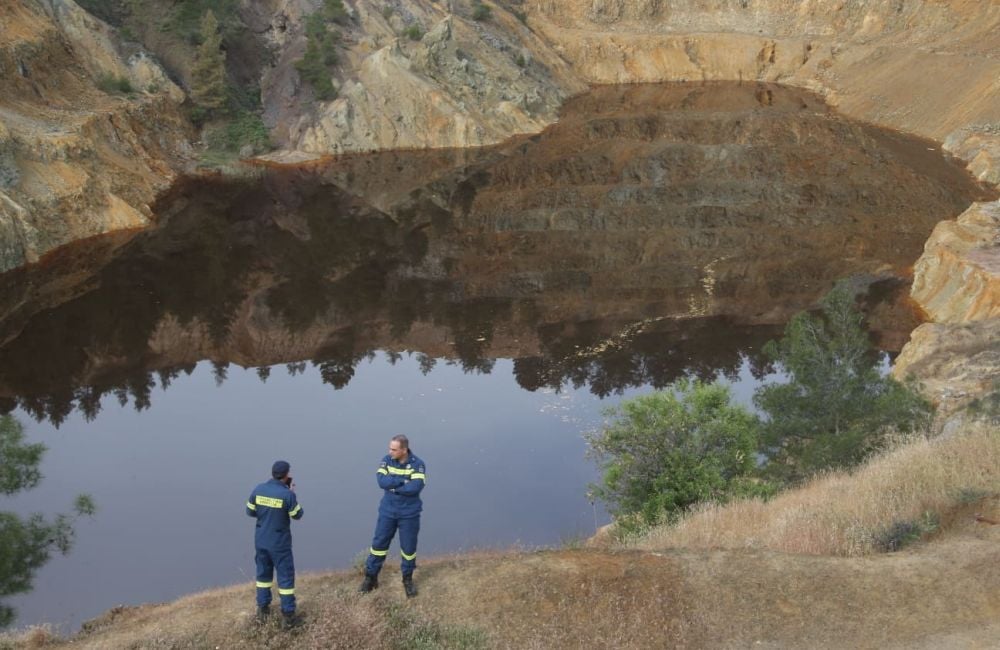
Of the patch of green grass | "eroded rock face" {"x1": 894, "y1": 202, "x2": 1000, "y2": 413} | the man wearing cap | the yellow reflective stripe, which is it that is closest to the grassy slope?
the patch of green grass

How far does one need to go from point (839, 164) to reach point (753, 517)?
156ft

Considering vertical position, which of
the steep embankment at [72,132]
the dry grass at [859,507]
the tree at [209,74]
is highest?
the tree at [209,74]

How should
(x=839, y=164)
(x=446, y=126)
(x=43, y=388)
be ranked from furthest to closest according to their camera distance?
1. (x=446, y=126)
2. (x=839, y=164)
3. (x=43, y=388)

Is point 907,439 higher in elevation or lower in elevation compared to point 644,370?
lower

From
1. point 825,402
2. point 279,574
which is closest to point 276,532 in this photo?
point 279,574

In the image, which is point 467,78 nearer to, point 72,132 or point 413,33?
point 413,33

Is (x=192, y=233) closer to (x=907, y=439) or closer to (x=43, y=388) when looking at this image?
(x=43, y=388)

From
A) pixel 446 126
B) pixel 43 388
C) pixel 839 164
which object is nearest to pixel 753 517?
pixel 43 388

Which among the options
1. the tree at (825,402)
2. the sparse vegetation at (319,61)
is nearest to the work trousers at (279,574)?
the tree at (825,402)

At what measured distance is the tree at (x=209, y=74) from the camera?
60.6 meters

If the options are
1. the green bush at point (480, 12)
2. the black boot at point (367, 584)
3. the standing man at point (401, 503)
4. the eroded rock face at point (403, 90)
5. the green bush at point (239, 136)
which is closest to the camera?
the standing man at point (401, 503)

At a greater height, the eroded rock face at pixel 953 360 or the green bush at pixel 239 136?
the green bush at pixel 239 136

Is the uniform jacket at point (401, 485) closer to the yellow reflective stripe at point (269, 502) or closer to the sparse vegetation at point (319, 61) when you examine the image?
the yellow reflective stripe at point (269, 502)

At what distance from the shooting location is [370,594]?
13.1m
